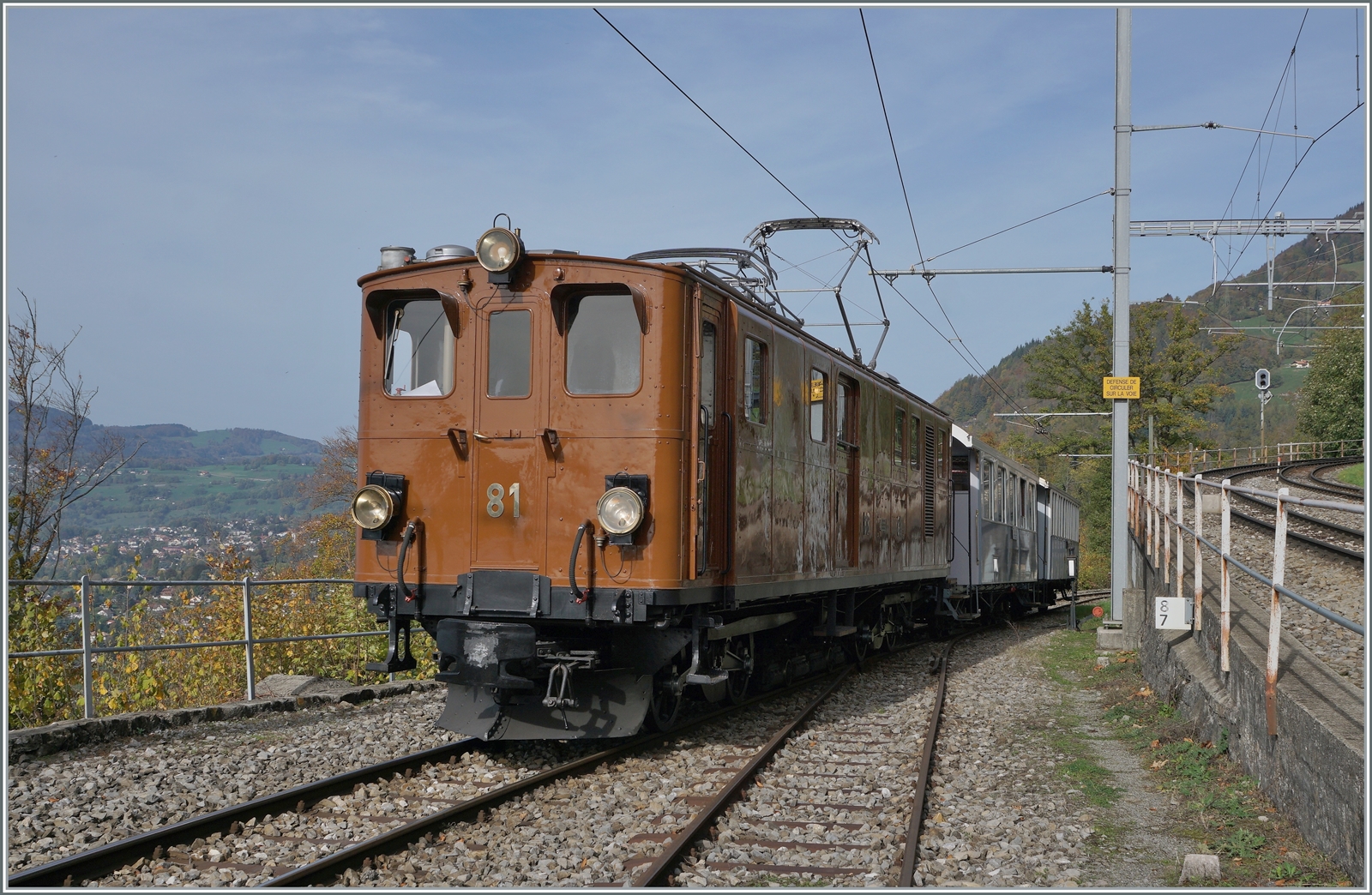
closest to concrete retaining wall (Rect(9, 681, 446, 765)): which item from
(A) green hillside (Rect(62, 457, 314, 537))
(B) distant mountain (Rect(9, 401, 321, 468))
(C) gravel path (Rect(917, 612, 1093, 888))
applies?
(C) gravel path (Rect(917, 612, 1093, 888))

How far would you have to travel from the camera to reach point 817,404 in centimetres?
1053

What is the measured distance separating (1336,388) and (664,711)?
186ft

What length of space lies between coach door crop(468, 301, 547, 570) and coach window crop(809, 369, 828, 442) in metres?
3.30

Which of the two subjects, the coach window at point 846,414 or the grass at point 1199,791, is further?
the coach window at point 846,414

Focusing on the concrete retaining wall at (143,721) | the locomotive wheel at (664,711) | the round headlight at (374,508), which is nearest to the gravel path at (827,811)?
the locomotive wheel at (664,711)

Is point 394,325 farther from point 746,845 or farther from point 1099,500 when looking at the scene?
point 1099,500

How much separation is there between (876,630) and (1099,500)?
1698 inches

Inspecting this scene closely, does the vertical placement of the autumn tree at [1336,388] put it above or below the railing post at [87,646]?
above

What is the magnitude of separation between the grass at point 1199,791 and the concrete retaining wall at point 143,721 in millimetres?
6297

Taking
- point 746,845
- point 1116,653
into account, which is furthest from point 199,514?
point 746,845

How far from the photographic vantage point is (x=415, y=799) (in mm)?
6773

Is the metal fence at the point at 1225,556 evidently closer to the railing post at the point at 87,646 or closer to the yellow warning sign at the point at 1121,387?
the yellow warning sign at the point at 1121,387

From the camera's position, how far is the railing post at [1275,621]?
5.76m

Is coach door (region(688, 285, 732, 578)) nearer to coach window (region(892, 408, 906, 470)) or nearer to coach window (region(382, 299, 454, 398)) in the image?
coach window (region(382, 299, 454, 398))
